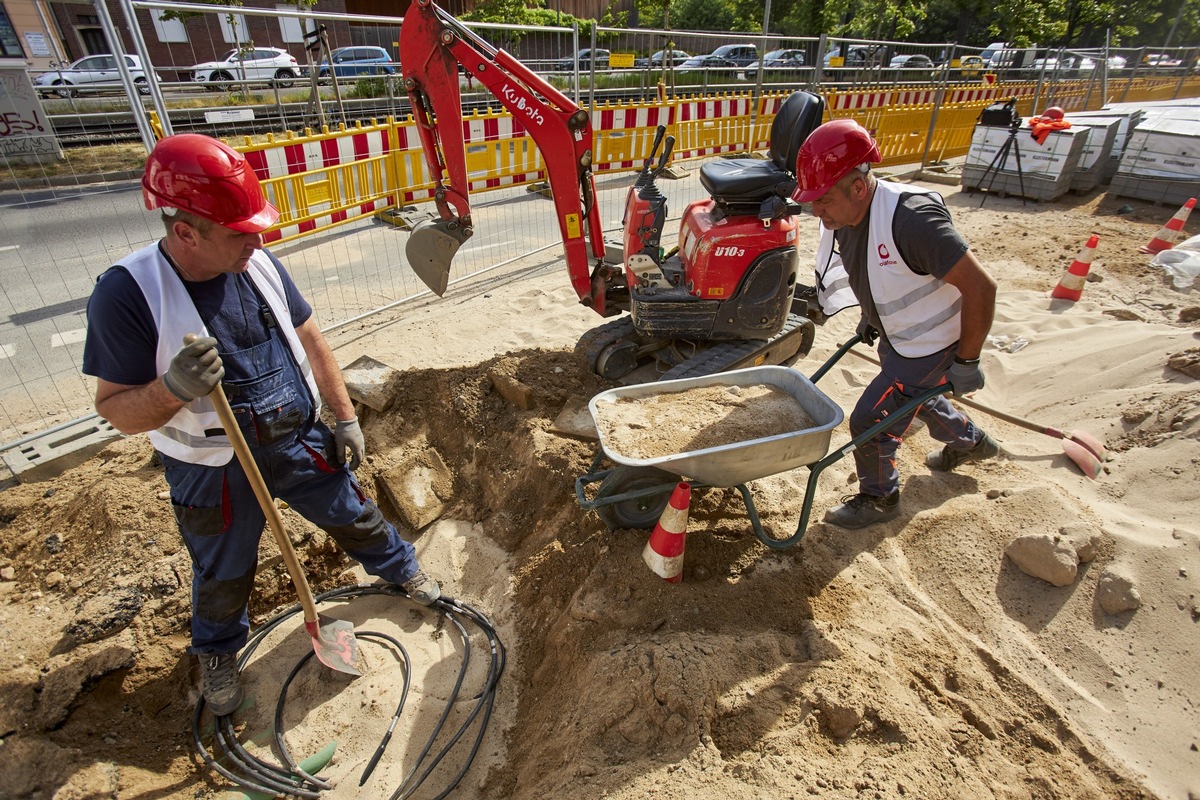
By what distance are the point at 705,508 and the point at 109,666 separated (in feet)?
9.22

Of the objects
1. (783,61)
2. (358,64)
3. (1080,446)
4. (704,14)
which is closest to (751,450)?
(1080,446)

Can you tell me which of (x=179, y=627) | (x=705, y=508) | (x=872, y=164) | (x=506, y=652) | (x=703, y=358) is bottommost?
(x=506, y=652)

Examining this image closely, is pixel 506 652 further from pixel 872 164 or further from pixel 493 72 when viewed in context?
pixel 493 72

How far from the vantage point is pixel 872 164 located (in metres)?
2.78

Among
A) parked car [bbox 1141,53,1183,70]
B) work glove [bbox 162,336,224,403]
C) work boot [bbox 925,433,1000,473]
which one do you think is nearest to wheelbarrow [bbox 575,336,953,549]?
work boot [bbox 925,433,1000,473]

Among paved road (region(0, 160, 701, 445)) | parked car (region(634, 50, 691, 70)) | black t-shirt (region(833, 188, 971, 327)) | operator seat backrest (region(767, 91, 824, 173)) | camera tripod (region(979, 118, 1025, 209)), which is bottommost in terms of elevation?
paved road (region(0, 160, 701, 445))

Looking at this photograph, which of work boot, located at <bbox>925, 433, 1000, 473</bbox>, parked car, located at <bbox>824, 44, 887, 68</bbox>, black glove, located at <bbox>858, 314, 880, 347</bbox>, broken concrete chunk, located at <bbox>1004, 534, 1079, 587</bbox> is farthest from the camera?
parked car, located at <bbox>824, 44, 887, 68</bbox>

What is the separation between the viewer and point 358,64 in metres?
8.73

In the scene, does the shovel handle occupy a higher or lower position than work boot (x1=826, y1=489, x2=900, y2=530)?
higher

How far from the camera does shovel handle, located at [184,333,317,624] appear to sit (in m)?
2.04

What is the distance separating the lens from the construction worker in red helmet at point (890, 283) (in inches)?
102

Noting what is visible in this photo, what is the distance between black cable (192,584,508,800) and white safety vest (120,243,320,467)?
4.04 ft

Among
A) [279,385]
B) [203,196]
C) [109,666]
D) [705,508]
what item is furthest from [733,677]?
[109,666]

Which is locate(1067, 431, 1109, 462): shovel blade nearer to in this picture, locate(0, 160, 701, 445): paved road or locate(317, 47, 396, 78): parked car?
locate(0, 160, 701, 445): paved road
